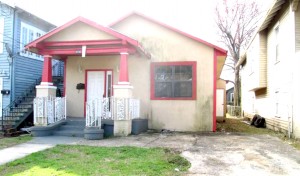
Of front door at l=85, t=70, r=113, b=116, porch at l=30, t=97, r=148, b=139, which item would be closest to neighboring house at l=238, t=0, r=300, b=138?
porch at l=30, t=97, r=148, b=139

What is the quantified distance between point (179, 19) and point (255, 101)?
17580 millimetres

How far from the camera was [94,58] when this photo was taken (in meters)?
13.4

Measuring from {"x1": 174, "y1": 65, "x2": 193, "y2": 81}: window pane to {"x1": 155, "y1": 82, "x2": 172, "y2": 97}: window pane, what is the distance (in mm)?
519

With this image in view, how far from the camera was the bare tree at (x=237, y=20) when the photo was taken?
100ft

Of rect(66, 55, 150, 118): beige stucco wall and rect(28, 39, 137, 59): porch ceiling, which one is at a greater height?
rect(28, 39, 137, 59): porch ceiling

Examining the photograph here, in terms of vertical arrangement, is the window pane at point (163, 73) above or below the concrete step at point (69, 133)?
above

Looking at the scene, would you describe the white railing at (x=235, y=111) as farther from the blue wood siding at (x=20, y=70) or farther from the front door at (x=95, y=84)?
the blue wood siding at (x=20, y=70)

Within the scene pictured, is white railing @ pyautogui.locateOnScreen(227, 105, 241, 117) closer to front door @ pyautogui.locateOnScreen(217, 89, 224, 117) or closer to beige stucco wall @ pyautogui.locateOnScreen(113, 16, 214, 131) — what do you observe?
front door @ pyautogui.locateOnScreen(217, 89, 224, 117)

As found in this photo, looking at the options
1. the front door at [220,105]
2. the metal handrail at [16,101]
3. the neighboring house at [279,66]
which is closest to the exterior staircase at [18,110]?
the metal handrail at [16,101]

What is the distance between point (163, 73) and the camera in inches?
506

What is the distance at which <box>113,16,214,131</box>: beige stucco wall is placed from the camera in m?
12.5

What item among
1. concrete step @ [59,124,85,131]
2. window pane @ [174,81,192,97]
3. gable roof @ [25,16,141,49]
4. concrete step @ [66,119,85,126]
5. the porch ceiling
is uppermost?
gable roof @ [25,16,141,49]

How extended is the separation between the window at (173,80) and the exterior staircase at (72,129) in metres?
3.45

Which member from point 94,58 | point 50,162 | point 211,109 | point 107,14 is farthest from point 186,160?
point 107,14
